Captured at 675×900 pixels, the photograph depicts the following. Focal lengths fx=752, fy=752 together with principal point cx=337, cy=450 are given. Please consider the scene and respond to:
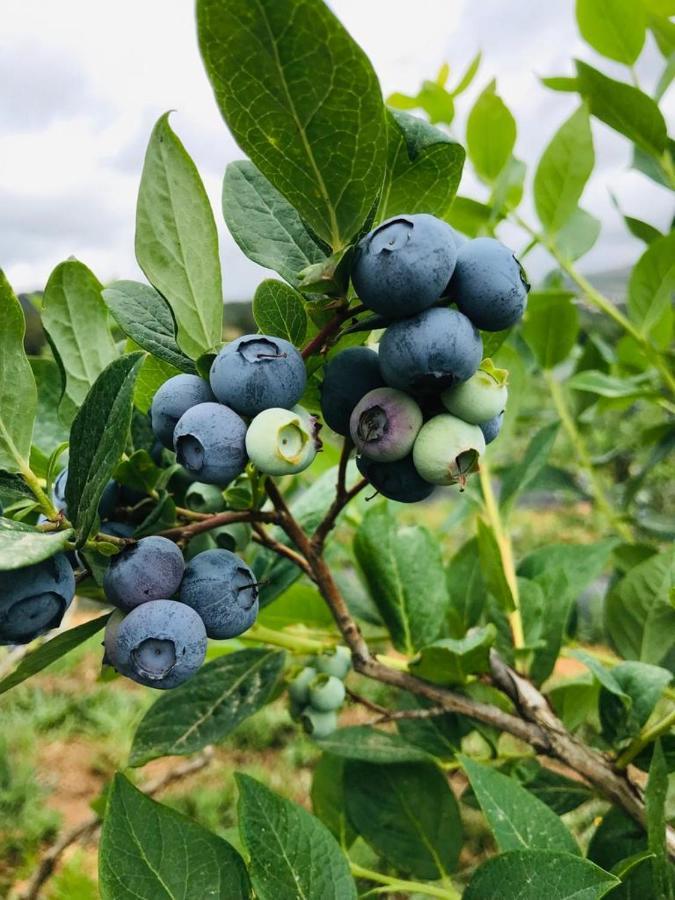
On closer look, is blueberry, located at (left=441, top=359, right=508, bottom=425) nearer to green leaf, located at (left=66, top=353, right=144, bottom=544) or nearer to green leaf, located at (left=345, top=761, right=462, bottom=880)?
green leaf, located at (left=66, top=353, right=144, bottom=544)

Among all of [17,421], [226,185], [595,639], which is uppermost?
[226,185]

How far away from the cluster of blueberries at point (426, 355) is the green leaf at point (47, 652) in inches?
9.9

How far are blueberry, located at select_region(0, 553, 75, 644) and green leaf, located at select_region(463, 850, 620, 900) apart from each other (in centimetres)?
42

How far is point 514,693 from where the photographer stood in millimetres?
868

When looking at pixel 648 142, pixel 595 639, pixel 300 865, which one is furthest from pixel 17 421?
pixel 595 639

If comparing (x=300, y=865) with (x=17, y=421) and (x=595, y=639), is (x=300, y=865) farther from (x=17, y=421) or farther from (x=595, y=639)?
(x=595, y=639)

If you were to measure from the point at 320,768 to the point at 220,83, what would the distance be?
939mm

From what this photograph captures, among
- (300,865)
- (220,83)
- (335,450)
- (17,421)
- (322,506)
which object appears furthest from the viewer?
(335,450)

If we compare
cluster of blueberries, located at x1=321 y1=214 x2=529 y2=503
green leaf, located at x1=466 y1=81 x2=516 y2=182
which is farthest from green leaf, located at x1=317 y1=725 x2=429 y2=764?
green leaf, located at x1=466 y1=81 x2=516 y2=182

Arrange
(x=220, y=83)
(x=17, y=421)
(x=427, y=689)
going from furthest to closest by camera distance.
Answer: (x=427, y=689) → (x=17, y=421) → (x=220, y=83)

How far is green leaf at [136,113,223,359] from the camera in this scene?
540 millimetres

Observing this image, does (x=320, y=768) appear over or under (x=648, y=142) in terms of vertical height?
under

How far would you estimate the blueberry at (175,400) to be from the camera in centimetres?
56

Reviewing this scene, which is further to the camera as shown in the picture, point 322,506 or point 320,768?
point 320,768
